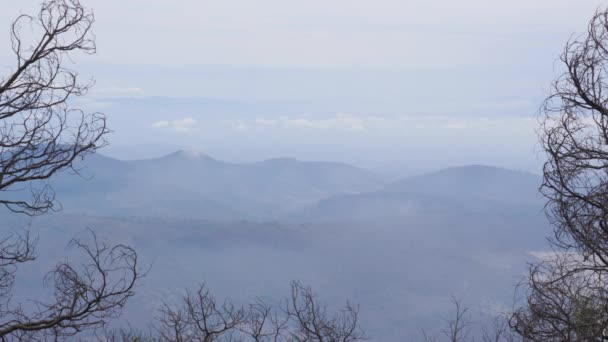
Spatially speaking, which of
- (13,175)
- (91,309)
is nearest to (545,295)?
(91,309)

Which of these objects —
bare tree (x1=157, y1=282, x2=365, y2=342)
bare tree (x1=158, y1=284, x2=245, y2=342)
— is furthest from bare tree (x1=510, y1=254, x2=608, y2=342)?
bare tree (x1=158, y1=284, x2=245, y2=342)

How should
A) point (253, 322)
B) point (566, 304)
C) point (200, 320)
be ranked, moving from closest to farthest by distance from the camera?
1. point (566, 304)
2. point (200, 320)
3. point (253, 322)

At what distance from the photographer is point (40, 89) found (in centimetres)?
890

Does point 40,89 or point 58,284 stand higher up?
point 40,89

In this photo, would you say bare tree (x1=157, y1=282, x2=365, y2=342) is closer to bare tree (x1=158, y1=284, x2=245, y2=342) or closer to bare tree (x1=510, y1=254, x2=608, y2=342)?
bare tree (x1=158, y1=284, x2=245, y2=342)

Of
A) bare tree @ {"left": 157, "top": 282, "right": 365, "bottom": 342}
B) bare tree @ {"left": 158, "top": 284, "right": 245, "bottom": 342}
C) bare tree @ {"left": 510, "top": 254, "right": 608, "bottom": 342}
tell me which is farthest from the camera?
bare tree @ {"left": 157, "top": 282, "right": 365, "bottom": 342}

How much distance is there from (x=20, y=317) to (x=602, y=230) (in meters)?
8.86

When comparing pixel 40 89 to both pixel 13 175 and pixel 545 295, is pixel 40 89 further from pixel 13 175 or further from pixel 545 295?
pixel 545 295

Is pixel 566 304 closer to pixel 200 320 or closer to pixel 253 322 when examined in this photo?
pixel 253 322

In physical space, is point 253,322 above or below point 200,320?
above

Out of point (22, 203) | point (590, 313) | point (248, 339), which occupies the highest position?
point (248, 339)

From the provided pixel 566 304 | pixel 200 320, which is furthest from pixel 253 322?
pixel 566 304

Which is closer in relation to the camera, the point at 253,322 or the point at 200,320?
Result: the point at 200,320

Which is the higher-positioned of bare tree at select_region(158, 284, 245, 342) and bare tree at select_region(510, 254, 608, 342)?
bare tree at select_region(158, 284, 245, 342)
